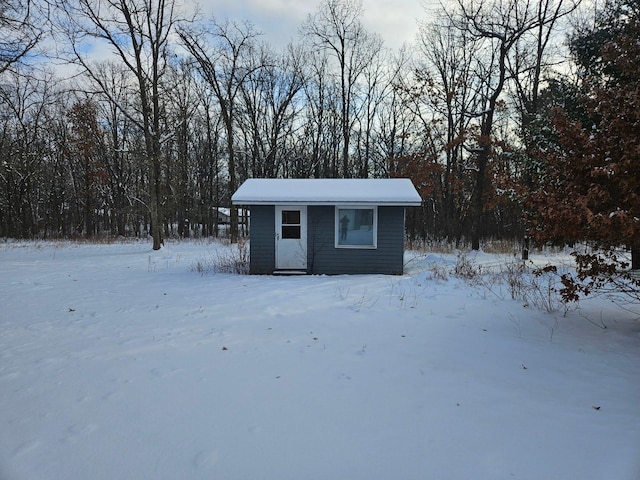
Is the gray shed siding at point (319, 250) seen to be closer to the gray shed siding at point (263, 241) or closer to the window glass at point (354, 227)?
the gray shed siding at point (263, 241)

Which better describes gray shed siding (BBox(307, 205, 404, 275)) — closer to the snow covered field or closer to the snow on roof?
the snow on roof

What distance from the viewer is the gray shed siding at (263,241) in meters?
10.5

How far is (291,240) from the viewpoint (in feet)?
34.9

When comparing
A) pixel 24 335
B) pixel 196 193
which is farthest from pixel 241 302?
pixel 196 193

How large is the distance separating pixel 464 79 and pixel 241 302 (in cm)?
2024

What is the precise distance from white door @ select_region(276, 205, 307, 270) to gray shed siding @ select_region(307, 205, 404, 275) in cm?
19

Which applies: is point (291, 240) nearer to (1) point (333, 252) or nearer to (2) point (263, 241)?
(2) point (263, 241)

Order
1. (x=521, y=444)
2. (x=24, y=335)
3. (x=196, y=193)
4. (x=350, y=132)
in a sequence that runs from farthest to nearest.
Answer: (x=196, y=193) < (x=350, y=132) < (x=24, y=335) < (x=521, y=444)

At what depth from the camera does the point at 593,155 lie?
4273 mm

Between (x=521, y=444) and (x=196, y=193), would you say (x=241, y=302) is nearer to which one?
(x=521, y=444)

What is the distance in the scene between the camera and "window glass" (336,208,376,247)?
34.6ft

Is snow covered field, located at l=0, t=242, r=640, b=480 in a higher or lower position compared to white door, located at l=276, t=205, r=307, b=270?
lower

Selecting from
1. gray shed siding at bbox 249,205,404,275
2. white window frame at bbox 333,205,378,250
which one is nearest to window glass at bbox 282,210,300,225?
gray shed siding at bbox 249,205,404,275

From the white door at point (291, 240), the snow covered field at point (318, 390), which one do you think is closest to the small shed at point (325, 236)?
the white door at point (291, 240)
